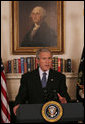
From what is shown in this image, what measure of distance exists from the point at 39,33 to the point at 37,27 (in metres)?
0.14

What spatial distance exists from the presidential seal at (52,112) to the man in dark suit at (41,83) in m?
1.13

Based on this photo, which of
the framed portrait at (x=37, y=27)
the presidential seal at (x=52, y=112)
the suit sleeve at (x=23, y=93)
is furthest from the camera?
the framed portrait at (x=37, y=27)

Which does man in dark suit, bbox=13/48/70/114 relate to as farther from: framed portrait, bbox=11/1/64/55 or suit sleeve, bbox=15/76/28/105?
framed portrait, bbox=11/1/64/55

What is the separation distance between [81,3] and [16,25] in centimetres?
156

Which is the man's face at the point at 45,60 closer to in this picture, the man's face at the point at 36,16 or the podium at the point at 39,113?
the podium at the point at 39,113

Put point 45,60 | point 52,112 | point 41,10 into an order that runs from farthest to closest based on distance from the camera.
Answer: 1. point 41,10
2. point 45,60
3. point 52,112

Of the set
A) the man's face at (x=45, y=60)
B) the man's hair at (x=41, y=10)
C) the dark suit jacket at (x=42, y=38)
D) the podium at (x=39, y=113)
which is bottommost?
the podium at (x=39, y=113)

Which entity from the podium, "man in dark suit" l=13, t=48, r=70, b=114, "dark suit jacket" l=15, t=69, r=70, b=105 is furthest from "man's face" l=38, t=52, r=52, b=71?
→ the podium

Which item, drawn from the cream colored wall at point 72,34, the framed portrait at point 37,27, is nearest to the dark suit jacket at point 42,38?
the framed portrait at point 37,27

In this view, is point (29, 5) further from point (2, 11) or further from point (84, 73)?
point (84, 73)

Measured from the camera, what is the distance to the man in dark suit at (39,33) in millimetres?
4047

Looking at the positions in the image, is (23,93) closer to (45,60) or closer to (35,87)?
(35,87)

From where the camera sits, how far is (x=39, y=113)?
1.13 m

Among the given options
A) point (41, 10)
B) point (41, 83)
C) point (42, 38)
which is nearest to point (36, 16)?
point (41, 10)
